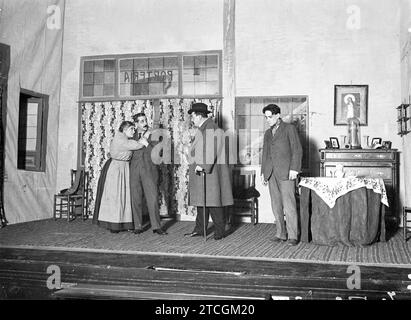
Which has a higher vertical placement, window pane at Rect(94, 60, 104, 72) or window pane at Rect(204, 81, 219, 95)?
window pane at Rect(94, 60, 104, 72)

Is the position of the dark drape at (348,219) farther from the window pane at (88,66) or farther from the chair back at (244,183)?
the window pane at (88,66)

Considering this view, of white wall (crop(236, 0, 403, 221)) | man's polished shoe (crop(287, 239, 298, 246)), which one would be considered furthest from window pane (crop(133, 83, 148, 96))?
man's polished shoe (crop(287, 239, 298, 246))

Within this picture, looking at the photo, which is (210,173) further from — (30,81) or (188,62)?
(30,81)

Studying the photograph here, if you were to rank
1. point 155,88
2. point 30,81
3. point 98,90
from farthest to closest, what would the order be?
point 98,90, point 155,88, point 30,81

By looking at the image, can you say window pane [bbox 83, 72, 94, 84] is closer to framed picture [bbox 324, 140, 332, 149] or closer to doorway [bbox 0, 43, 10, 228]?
doorway [bbox 0, 43, 10, 228]

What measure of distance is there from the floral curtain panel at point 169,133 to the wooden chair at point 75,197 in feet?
0.36

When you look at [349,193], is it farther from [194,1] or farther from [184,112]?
[194,1]

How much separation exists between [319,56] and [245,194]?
2505 millimetres

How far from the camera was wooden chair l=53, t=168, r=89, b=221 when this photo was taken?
6946 millimetres

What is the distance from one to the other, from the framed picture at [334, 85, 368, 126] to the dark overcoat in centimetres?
266

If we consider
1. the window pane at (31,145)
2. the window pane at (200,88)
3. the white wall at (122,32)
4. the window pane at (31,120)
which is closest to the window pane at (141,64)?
the white wall at (122,32)

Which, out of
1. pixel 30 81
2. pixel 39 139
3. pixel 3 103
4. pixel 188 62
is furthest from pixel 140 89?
pixel 3 103

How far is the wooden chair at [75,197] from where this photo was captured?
695 centimetres

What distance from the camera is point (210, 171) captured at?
4.93m
